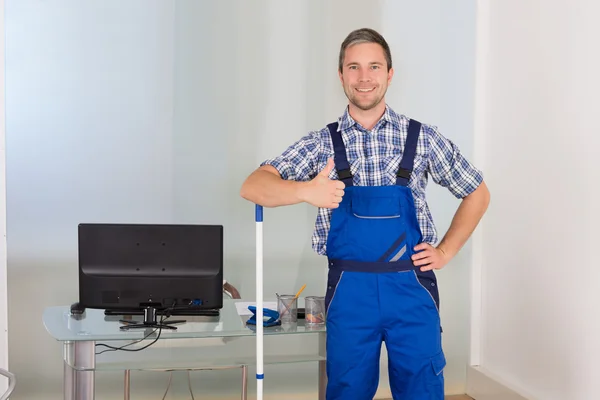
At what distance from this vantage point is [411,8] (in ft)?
13.7

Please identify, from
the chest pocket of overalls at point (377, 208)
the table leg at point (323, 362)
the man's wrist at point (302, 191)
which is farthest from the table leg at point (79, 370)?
the chest pocket of overalls at point (377, 208)

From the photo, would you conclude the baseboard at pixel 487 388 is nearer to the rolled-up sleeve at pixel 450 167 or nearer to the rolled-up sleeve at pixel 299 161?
the rolled-up sleeve at pixel 450 167

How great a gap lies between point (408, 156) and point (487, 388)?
2010 millimetres

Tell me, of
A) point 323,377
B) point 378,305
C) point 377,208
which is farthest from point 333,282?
point 323,377

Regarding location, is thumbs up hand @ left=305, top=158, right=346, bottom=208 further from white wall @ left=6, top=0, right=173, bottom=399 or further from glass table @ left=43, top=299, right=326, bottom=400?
white wall @ left=6, top=0, right=173, bottom=399

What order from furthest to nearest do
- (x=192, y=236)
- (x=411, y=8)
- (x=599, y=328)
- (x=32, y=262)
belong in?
(x=411, y=8) < (x=32, y=262) < (x=599, y=328) < (x=192, y=236)

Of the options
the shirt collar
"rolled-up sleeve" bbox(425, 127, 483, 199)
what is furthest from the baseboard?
the shirt collar

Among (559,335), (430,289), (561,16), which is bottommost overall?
(559,335)

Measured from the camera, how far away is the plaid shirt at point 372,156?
254cm

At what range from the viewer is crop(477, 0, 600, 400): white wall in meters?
3.10

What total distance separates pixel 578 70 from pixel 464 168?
0.88 metres

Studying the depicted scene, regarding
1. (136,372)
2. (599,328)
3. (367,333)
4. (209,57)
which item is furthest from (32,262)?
(599,328)

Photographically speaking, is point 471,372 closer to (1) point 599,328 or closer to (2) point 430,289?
(1) point 599,328

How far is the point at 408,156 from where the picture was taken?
2.52 m
